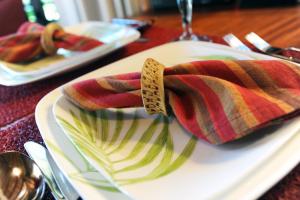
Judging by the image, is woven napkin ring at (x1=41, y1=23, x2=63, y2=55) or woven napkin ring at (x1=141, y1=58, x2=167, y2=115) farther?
woven napkin ring at (x1=41, y1=23, x2=63, y2=55)

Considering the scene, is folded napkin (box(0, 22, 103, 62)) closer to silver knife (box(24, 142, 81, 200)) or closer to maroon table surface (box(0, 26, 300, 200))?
maroon table surface (box(0, 26, 300, 200))

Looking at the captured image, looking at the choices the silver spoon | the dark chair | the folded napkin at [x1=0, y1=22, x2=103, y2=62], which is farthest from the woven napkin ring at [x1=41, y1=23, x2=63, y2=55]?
the dark chair

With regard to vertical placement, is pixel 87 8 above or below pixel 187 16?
below

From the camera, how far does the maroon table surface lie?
286 mm

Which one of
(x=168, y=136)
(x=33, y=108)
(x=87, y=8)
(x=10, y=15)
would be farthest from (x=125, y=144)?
(x=87, y=8)

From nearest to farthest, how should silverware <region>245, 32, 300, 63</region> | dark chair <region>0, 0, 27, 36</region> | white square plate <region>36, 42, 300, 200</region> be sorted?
white square plate <region>36, 42, 300, 200</region> → silverware <region>245, 32, 300, 63</region> → dark chair <region>0, 0, 27, 36</region>

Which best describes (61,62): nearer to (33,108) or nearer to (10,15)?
(33,108)

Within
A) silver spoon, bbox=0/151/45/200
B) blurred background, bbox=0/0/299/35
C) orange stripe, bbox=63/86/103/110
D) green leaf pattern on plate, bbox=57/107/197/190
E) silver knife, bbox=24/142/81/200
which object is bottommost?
blurred background, bbox=0/0/299/35

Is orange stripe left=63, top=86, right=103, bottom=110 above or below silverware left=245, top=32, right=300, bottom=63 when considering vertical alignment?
above

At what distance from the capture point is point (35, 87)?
23.3 inches

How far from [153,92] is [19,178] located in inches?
6.6

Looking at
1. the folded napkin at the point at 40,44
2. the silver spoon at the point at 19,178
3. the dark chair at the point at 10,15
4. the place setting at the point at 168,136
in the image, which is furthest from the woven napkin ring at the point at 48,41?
the dark chair at the point at 10,15

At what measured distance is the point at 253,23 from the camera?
2.69 ft

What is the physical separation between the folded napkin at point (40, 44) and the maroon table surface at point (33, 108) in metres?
0.05
